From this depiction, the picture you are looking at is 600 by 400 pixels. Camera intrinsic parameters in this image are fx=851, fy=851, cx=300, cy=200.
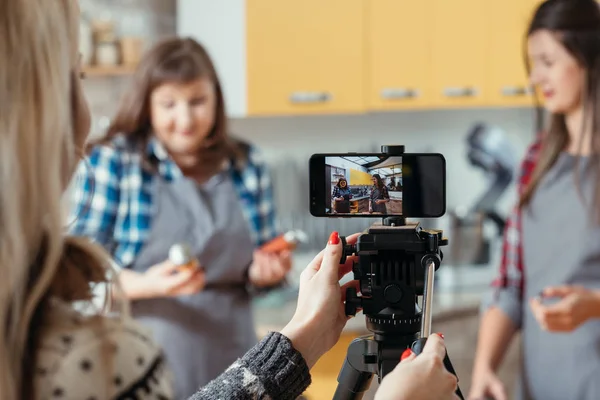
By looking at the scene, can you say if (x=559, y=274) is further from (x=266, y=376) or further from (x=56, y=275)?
(x=56, y=275)

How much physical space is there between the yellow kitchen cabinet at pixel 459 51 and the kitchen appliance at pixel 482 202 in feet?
0.76

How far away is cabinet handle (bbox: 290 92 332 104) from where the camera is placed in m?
2.95

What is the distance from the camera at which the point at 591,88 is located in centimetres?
162

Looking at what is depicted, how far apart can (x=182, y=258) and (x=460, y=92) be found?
5.09 ft

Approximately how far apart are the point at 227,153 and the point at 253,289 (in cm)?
34

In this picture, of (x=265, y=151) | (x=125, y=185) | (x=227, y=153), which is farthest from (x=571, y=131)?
(x=265, y=151)

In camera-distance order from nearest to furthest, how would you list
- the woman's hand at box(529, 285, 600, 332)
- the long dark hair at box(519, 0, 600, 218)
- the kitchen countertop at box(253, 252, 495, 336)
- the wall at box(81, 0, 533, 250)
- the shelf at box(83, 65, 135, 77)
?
the woman's hand at box(529, 285, 600, 332)
the long dark hair at box(519, 0, 600, 218)
the kitchen countertop at box(253, 252, 495, 336)
the shelf at box(83, 65, 135, 77)
the wall at box(81, 0, 533, 250)

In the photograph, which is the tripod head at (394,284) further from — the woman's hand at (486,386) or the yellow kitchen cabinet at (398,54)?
the yellow kitchen cabinet at (398,54)

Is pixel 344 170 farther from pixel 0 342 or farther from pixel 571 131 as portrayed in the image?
pixel 571 131

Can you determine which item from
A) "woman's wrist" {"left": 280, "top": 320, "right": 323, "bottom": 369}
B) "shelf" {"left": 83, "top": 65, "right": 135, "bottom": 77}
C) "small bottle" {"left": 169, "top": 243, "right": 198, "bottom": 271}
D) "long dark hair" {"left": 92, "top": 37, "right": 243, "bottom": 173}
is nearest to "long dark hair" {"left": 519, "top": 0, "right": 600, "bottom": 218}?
"long dark hair" {"left": 92, "top": 37, "right": 243, "bottom": 173}

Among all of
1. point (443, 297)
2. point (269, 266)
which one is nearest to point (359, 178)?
point (269, 266)

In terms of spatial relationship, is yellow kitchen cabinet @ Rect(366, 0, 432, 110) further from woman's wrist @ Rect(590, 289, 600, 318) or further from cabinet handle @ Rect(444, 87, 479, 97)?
woman's wrist @ Rect(590, 289, 600, 318)

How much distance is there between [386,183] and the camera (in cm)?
78

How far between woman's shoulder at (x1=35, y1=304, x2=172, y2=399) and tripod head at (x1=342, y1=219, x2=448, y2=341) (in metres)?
0.22
